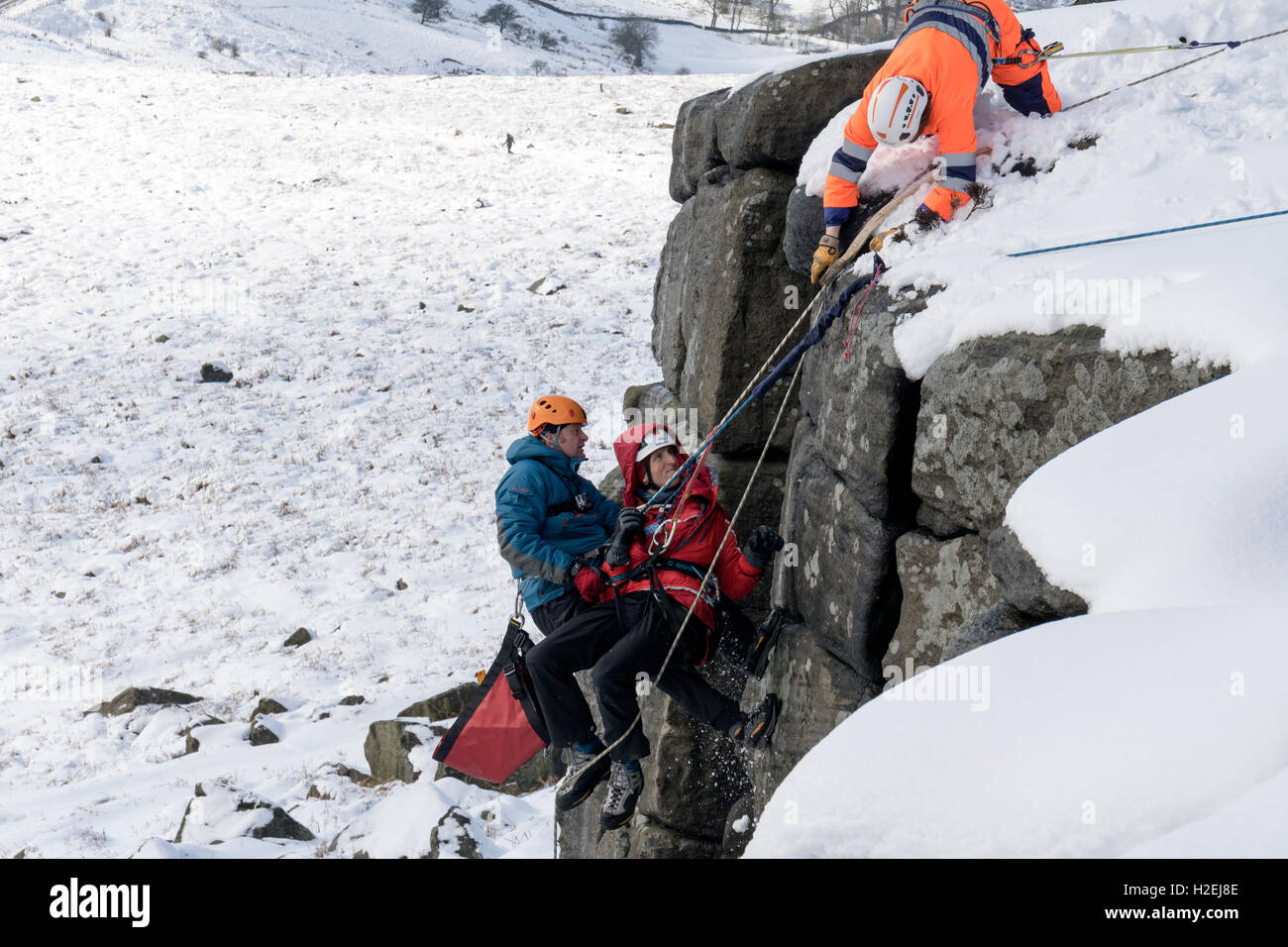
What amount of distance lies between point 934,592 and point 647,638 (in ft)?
5.71

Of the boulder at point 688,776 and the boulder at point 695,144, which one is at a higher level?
the boulder at point 695,144

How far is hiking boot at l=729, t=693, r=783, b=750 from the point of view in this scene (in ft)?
17.3

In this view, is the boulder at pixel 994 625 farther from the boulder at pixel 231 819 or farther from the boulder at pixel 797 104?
the boulder at pixel 231 819

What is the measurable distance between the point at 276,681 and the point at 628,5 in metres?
83.9

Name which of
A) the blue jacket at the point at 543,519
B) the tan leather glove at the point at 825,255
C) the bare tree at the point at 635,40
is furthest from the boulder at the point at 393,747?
the bare tree at the point at 635,40

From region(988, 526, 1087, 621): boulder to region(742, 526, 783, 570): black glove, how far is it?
2.01 meters

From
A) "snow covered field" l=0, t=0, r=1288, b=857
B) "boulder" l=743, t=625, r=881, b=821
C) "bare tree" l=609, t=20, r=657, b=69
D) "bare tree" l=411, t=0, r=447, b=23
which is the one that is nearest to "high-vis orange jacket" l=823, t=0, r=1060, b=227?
"snow covered field" l=0, t=0, r=1288, b=857

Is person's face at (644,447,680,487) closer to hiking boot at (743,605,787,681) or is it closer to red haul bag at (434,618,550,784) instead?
hiking boot at (743,605,787,681)

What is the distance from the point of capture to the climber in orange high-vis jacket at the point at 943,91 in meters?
4.99

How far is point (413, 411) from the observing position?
56.5 feet

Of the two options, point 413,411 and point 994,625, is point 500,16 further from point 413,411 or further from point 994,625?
point 994,625

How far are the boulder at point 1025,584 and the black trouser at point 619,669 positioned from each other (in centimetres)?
246
